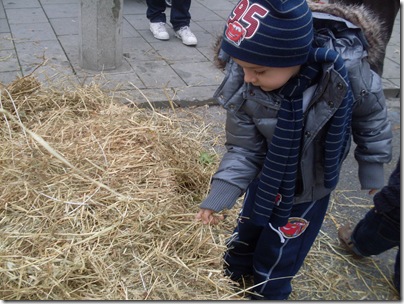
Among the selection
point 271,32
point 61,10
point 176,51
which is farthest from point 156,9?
point 271,32

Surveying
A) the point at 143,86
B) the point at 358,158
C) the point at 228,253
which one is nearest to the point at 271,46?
the point at 358,158

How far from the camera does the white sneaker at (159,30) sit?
5.37 meters

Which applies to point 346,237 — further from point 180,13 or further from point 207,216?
point 180,13

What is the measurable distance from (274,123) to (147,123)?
1253mm

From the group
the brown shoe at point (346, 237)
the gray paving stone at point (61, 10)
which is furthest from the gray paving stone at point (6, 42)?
the brown shoe at point (346, 237)

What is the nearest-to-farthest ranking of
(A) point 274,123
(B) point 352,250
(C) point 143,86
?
(A) point 274,123, (B) point 352,250, (C) point 143,86

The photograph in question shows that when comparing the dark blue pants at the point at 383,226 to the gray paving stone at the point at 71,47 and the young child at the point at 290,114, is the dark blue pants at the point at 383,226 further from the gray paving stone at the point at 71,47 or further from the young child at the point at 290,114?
the gray paving stone at the point at 71,47

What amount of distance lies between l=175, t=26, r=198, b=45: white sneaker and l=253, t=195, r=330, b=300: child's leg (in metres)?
3.33

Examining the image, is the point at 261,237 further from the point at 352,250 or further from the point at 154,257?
the point at 352,250

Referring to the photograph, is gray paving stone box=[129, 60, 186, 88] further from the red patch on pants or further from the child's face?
the child's face

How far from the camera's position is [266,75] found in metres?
1.79

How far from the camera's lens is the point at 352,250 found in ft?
9.03

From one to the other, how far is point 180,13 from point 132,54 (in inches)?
28.2

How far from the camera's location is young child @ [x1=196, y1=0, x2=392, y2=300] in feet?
5.57
